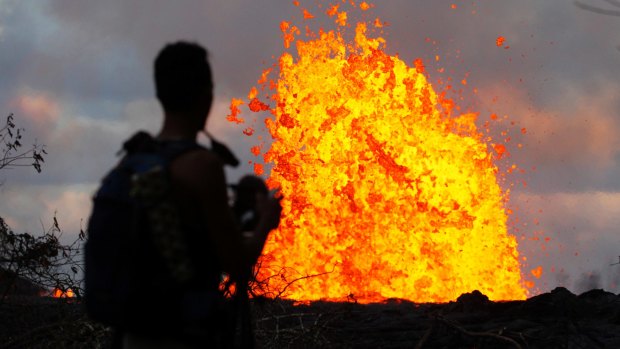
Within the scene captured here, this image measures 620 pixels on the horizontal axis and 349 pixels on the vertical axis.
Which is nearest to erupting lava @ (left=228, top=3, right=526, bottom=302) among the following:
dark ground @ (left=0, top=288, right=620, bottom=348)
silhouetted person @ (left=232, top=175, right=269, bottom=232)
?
dark ground @ (left=0, top=288, right=620, bottom=348)

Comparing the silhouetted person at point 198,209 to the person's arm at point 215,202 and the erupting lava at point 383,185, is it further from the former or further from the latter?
the erupting lava at point 383,185

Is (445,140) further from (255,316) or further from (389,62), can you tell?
(255,316)

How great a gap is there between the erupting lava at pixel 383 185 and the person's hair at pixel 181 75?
13.6m

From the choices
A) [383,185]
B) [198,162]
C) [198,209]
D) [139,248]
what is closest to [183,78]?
[198,162]

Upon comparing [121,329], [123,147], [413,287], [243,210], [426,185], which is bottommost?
[121,329]

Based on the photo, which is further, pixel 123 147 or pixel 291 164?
pixel 291 164

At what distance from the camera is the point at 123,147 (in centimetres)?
266

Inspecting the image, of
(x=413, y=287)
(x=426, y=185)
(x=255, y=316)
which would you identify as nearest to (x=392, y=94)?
(x=426, y=185)

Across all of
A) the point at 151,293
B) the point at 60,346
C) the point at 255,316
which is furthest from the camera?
the point at 255,316

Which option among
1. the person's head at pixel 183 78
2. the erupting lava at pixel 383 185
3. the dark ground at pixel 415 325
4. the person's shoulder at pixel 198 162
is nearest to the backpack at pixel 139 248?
the person's shoulder at pixel 198 162

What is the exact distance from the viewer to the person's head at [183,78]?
2488mm

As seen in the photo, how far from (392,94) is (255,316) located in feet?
29.8

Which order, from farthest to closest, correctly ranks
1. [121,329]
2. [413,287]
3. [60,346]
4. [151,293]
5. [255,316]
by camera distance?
[413,287]
[255,316]
[60,346]
[121,329]
[151,293]

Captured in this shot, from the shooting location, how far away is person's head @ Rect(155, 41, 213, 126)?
2.49 m
